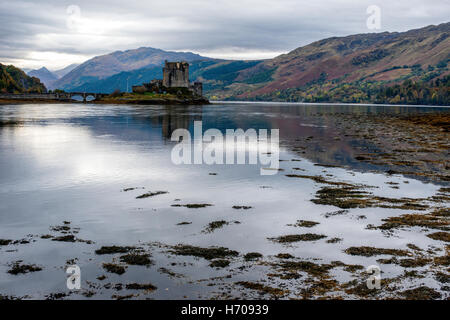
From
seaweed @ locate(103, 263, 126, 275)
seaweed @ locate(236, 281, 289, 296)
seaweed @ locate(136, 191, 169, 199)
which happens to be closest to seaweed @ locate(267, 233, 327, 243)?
seaweed @ locate(236, 281, 289, 296)

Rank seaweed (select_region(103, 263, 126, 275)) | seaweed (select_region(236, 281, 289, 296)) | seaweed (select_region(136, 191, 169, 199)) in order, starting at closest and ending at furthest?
seaweed (select_region(236, 281, 289, 296))
seaweed (select_region(103, 263, 126, 275))
seaweed (select_region(136, 191, 169, 199))

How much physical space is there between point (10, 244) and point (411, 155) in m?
28.9

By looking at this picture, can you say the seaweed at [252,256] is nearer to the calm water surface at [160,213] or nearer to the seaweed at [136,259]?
the calm water surface at [160,213]

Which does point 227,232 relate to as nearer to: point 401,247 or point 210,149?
point 401,247

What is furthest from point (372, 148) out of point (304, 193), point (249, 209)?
point (249, 209)

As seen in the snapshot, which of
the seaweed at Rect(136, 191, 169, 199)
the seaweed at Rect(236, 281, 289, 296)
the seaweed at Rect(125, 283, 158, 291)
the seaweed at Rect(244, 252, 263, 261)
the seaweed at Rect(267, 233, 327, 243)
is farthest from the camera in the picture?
the seaweed at Rect(136, 191, 169, 199)

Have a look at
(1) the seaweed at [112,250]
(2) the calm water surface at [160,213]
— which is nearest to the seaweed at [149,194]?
(2) the calm water surface at [160,213]

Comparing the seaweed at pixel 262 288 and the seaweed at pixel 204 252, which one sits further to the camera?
the seaweed at pixel 204 252

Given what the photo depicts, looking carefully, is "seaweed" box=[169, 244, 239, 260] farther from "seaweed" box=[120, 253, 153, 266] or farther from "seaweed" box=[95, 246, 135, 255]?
"seaweed" box=[95, 246, 135, 255]

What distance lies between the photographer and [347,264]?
1060 centimetres

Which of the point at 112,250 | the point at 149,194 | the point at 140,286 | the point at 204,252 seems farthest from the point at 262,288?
the point at 149,194

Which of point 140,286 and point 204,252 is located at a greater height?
point 204,252

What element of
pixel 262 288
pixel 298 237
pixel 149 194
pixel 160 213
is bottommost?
pixel 262 288

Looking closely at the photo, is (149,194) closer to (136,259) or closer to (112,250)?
(112,250)
